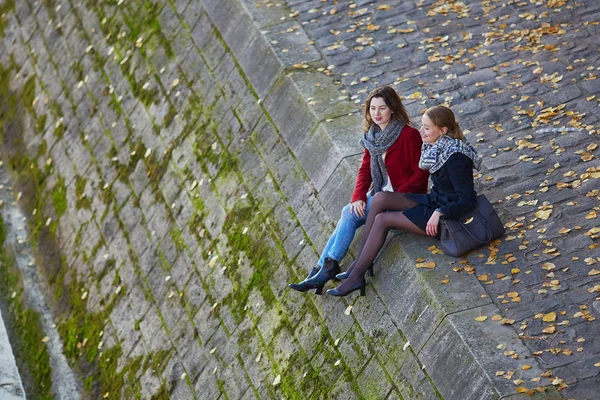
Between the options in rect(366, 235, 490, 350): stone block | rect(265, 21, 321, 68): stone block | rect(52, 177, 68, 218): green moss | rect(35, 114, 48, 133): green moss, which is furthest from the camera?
rect(35, 114, 48, 133): green moss

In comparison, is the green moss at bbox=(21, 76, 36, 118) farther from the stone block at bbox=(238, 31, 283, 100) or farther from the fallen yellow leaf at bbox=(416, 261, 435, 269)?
the fallen yellow leaf at bbox=(416, 261, 435, 269)

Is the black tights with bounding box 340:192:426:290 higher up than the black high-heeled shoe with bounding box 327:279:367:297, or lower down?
higher up

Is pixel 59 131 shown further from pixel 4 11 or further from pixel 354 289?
pixel 354 289

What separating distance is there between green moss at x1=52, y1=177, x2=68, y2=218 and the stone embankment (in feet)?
0.09

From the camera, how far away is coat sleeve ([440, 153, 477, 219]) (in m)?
6.72

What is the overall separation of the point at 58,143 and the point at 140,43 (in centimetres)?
163

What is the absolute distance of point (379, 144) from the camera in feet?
23.5

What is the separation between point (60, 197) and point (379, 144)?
530cm

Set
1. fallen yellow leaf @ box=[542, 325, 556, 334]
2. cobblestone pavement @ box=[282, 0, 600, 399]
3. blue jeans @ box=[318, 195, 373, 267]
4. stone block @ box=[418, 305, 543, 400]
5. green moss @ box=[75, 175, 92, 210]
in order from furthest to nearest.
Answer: green moss @ box=[75, 175, 92, 210]
blue jeans @ box=[318, 195, 373, 267]
cobblestone pavement @ box=[282, 0, 600, 399]
fallen yellow leaf @ box=[542, 325, 556, 334]
stone block @ box=[418, 305, 543, 400]

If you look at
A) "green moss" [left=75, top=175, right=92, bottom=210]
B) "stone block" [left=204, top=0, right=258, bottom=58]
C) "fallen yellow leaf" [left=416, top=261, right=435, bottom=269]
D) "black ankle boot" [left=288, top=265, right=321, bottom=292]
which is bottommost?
"green moss" [left=75, top=175, right=92, bottom=210]

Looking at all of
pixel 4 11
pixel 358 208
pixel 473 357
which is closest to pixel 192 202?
pixel 358 208

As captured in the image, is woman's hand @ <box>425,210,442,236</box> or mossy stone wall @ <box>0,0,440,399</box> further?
mossy stone wall @ <box>0,0,440,399</box>

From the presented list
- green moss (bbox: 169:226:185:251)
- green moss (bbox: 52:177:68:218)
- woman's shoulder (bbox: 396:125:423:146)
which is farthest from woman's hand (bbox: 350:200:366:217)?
green moss (bbox: 52:177:68:218)

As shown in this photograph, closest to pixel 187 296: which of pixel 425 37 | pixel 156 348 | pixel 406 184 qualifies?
pixel 156 348
